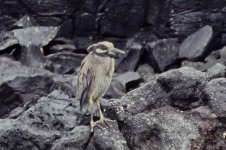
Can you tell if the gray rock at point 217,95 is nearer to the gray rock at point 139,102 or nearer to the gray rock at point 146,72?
the gray rock at point 139,102

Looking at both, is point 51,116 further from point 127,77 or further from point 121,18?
point 121,18

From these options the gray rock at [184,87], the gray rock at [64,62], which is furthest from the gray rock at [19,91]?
the gray rock at [184,87]

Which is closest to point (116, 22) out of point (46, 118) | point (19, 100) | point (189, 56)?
point (189, 56)

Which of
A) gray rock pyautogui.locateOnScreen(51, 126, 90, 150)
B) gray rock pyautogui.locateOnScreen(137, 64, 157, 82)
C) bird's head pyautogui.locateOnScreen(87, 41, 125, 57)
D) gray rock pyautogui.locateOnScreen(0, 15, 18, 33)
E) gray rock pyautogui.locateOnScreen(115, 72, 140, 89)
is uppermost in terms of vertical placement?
bird's head pyautogui.locateOnScreen(87, 41, 125, 57)

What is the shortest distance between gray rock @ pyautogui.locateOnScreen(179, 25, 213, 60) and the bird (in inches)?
347

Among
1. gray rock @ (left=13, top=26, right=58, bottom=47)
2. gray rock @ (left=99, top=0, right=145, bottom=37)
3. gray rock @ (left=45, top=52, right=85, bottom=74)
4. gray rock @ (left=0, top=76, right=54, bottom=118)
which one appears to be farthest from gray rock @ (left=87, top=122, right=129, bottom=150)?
gray rock @ (left=99, top=0, right=145, bottom=37)

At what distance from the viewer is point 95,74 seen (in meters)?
15.6

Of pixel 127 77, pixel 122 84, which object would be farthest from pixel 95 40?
pixel 122 84

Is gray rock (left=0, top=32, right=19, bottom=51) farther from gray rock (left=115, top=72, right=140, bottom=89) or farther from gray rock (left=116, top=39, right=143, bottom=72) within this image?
gray rock (left=115, top=72, right=140, bottom=89)

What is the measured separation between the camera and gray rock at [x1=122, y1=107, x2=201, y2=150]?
14.7 meters

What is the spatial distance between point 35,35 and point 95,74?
9576mm

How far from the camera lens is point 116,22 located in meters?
25.4

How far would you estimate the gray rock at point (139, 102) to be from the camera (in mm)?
15195

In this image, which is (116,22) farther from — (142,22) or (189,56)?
(189,56)
